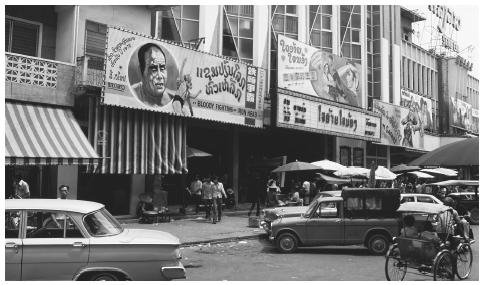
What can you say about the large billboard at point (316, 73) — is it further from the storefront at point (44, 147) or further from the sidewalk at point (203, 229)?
the storefront at point (44, 147)

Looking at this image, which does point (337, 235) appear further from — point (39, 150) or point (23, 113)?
point (23, 113)

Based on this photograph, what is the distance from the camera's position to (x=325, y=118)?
85.3 ft

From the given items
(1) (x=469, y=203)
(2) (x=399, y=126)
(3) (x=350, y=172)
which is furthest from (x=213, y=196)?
(2) (x=399, y=126)

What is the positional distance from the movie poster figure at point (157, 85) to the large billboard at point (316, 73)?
6.48 m

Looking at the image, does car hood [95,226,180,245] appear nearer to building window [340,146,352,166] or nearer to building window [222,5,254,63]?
building window [222,5,254,63]

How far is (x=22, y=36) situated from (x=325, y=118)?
618 inches

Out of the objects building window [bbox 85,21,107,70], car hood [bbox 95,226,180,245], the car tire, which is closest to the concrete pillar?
building window [bbox 85,21,107,70]

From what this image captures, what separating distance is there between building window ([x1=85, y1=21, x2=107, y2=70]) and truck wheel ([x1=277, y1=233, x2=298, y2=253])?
28.9 feet

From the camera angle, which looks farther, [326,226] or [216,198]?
[216,198]

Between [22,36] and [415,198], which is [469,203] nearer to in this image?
[415,198]

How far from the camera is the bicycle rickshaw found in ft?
26.5
